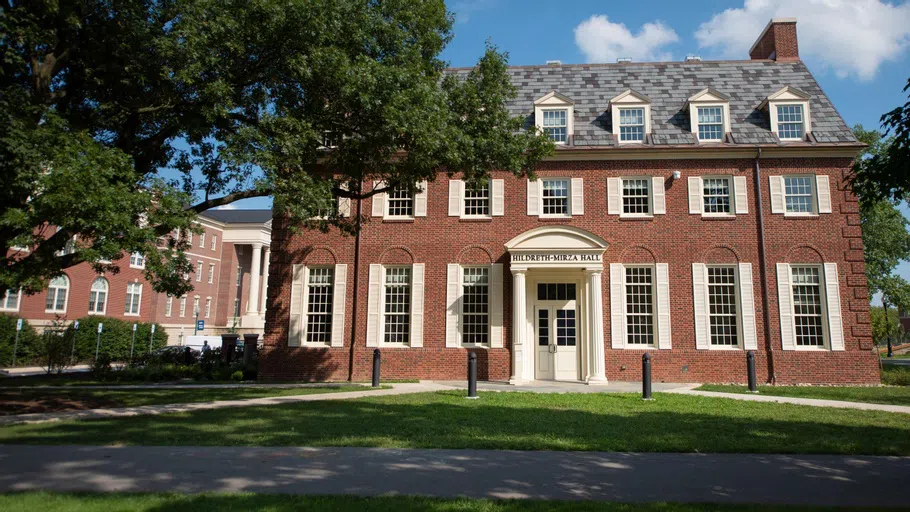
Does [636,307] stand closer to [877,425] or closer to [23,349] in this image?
[877,425]

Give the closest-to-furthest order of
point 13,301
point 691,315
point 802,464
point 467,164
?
1. point 802,464
2. point 467,164
3. point 691,315
4. point 13,301

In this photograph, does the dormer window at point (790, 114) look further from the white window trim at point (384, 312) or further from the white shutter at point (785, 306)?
the white window trim at point (384, 312)

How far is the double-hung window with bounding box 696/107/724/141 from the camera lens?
19391 mm

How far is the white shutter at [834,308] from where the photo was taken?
17812mm

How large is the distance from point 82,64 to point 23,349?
972 inches

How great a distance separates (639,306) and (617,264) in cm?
158

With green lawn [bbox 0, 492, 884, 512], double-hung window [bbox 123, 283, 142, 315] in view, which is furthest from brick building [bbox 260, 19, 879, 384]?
double-hung window [bbox 123, 283, 142, 315]

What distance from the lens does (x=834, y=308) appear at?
18016 millimetres

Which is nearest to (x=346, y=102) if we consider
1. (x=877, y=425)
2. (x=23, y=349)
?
(x=877, y=425)

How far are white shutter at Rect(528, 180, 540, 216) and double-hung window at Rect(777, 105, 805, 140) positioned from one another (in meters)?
8.52

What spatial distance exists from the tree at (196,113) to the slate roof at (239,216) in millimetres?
41845

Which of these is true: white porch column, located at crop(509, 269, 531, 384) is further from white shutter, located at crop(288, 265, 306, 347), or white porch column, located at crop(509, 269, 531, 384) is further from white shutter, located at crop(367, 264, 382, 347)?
white shutter, located at crop(288, 265, 306, 347)

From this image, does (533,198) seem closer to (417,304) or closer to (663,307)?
(417,304)

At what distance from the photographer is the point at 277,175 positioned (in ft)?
38.7
